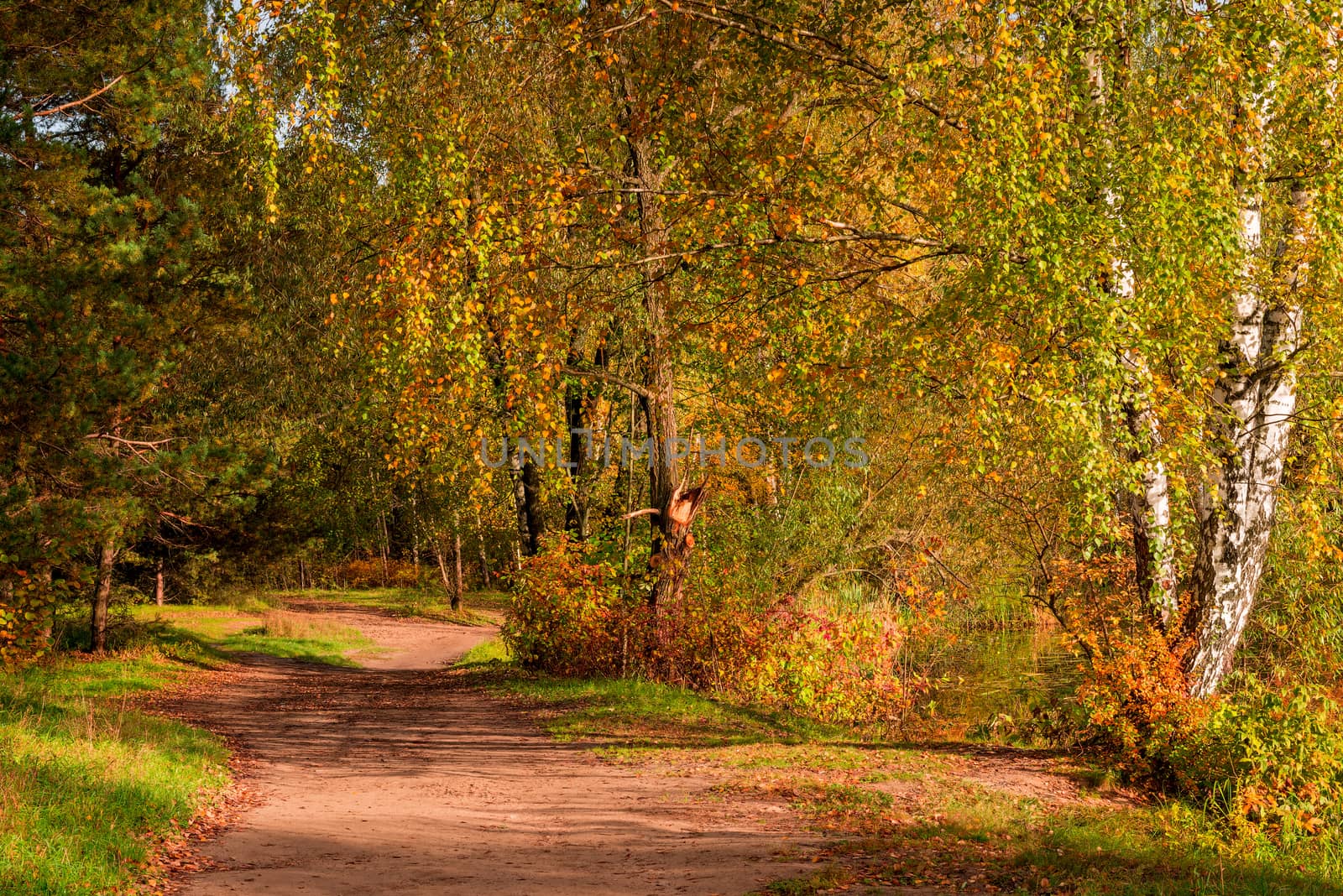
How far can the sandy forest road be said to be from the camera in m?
6.82

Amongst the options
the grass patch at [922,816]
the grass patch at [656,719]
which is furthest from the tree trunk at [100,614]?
the grass patch at [922,816]

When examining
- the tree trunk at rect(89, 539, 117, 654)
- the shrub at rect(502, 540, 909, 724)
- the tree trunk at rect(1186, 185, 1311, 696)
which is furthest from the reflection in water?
the tree trunk at rect(89, 539, 117, 654)

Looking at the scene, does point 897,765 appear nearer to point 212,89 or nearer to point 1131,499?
point 1131,499

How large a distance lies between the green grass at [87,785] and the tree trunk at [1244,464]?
344 inches

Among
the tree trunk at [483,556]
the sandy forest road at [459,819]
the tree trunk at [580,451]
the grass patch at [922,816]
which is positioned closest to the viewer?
the grass patch at [922,816]

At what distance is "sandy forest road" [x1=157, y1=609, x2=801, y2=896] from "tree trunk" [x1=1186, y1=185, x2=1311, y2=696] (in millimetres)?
4752

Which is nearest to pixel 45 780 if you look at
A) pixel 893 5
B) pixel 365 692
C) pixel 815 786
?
pixel 815 786

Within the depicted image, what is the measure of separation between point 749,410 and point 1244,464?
7293 mm

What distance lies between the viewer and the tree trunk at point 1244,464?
1012cm

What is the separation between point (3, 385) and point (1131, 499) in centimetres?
1135

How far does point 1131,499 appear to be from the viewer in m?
10.6

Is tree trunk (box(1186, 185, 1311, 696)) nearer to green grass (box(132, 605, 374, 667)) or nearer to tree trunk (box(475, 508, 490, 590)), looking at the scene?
green grass (box(132, 605, 374, 667))

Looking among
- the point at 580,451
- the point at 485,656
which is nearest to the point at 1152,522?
the point at 580,451

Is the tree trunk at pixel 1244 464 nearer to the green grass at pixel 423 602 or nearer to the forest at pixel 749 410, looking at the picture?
the forest at pixel 749 410
